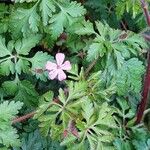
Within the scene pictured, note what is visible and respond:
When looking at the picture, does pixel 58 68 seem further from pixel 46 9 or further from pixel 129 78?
pixel 129 78

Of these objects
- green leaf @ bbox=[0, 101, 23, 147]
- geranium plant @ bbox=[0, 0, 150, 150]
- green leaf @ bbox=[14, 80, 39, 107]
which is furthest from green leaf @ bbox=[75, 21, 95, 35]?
green leaf @ bbox=[0, 101, 23, 147]

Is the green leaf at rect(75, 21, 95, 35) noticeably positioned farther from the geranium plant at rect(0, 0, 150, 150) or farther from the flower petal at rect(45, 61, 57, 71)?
the flower petal at rect(45, 61, 57, 71)

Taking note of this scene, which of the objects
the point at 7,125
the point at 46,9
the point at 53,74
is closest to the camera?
the point at 7,125

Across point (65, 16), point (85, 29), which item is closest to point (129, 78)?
point (85, 29)

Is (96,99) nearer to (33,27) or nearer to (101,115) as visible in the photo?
(101,115)

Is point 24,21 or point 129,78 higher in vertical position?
point 24,21

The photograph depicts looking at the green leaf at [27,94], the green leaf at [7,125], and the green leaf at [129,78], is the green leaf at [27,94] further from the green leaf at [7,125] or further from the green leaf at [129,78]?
the green leaf at [129,78]

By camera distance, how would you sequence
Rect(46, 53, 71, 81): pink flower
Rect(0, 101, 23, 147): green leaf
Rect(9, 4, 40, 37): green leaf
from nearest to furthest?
Rect(0, 101, 23, 147): green leaf
Rect(46, 53, 71, 81): pink flower
Rect(9, 4, 40, 37): green leaf

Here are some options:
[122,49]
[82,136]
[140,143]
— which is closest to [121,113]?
[140,143]
